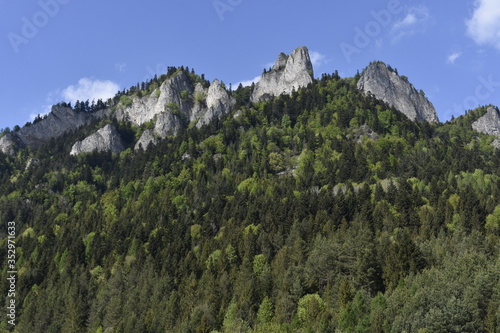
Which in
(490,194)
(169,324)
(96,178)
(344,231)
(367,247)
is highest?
(96,178)

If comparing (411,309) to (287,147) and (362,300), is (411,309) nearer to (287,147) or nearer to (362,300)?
(362,300)

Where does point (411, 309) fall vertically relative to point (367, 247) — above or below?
below

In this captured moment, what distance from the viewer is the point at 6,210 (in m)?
158

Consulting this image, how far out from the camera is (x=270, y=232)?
104000 millimetres

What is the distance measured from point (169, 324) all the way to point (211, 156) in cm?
9864

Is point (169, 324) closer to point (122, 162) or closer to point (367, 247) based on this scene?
point (367, 247)

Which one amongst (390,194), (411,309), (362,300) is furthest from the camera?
(390,194)

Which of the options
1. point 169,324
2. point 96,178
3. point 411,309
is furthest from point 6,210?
point 411,309

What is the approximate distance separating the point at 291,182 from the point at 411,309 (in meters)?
87.3

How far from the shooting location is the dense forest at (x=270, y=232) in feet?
206

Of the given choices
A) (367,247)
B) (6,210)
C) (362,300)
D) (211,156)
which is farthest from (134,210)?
(362,300)

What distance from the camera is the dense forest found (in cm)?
6269

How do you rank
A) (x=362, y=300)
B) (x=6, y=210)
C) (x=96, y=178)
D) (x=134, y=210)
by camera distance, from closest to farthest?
(x=362, y=300) → (x=134, y=210) → (x=6, y=210) → (x=96, y=178)

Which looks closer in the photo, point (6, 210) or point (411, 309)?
point (411, 309)
